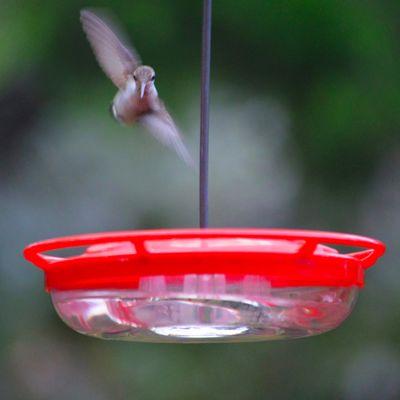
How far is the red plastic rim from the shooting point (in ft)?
5.63

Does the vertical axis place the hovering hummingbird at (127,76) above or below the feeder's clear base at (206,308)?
above

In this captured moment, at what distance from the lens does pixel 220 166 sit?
405 cm

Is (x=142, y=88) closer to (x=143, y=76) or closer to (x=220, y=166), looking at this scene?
(x=143, y=76)

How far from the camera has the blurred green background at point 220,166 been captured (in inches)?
153

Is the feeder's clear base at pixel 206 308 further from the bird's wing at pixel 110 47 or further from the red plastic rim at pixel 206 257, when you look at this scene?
the bird's wing at pixel 110 47

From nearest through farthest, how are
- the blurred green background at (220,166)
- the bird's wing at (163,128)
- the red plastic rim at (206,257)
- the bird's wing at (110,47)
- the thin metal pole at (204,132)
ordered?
the red plastic rim at (206,257) → the thin metal pole at (204,132) → the bird's wing at (163,128) → the bird's wing at (110,47) → the blurred green background at (220,166)

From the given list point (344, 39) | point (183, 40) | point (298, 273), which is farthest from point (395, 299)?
point (298, 273)

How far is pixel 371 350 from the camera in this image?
3986 millimetres

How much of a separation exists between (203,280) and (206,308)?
2.3 inches

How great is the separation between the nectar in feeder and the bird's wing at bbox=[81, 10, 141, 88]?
101 centimetres

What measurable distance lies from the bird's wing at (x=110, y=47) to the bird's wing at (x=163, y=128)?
12 centimetres

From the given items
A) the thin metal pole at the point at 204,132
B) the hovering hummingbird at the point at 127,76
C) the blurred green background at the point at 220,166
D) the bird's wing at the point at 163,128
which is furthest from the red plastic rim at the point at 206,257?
the blurred green background at the point at 220,166

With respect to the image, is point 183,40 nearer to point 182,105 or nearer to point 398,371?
point 182,105

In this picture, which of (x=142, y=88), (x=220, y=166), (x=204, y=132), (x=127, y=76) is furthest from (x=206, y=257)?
(x=220, y=166)
